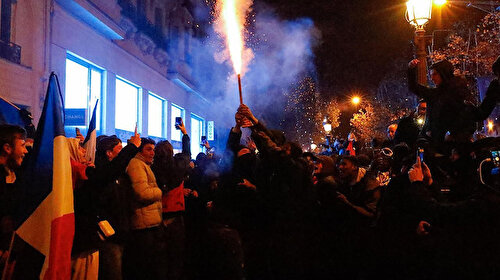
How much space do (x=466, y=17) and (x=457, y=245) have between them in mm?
18753

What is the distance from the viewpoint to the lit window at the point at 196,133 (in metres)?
23.8

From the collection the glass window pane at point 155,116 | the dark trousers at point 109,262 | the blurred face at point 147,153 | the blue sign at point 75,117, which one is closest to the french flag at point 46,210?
the dark trousers at point 109,262

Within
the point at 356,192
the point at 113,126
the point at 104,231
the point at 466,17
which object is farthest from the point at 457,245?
the point at 466,17

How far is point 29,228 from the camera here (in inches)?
113

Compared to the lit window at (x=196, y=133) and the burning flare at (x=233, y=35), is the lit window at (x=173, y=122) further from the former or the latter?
the burning flare at (x=233, y=35)

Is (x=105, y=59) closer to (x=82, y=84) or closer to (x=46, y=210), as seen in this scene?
(x=82, y=84)

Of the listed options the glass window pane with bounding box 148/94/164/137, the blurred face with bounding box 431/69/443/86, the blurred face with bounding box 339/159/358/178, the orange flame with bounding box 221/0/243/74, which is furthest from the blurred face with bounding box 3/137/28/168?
the glass window pane with bounding box 148/94/164/137

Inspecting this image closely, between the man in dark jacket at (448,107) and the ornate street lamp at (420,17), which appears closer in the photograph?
the man in dark jacket at (448,107)

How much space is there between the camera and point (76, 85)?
37.8ft

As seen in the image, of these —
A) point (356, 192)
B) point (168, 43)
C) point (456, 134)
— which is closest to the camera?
point (456, 134)

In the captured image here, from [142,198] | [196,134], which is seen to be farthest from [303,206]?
[196,134]

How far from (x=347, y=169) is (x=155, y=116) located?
14.2 meters

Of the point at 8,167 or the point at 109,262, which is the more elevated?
the point at 8,167

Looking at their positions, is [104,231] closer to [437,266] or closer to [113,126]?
[437,266]
